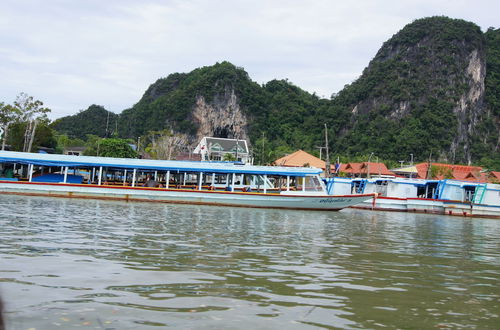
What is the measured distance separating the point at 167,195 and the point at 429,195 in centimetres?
2126

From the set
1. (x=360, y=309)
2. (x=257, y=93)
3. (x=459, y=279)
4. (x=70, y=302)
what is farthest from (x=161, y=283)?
(x=257, y=93)

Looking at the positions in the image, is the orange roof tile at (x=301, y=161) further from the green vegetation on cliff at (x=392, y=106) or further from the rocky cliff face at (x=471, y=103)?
the rocky cliff face at (x=471, y=103)

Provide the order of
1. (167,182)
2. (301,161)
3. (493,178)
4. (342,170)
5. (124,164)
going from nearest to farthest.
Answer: (167,182) < (124,164) < (493,178) < (301,161) < (342,170)

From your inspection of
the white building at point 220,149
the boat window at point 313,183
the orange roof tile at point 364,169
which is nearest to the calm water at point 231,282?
the boat window at point 313,183

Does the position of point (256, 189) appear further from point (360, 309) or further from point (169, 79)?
point (169, 79)

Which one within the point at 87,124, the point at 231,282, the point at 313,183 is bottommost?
the point at 231,282

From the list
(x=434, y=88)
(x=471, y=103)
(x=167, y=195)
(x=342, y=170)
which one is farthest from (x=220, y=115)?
(x=167, y=195)

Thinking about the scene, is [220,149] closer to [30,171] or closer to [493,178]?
[493,178]

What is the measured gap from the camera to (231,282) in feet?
21.4

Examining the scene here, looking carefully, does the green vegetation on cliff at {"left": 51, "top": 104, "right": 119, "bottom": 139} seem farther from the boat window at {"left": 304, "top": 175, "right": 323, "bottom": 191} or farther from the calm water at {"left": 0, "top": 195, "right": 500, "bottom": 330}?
the calm water at {"left": 0, "top": 195, "right": 500, "bottom": 330}

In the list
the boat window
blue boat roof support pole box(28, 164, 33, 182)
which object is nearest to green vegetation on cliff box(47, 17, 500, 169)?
the boat window

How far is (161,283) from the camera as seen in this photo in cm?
622

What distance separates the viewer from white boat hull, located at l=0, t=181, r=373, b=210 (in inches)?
1013

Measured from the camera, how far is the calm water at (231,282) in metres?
4.87
